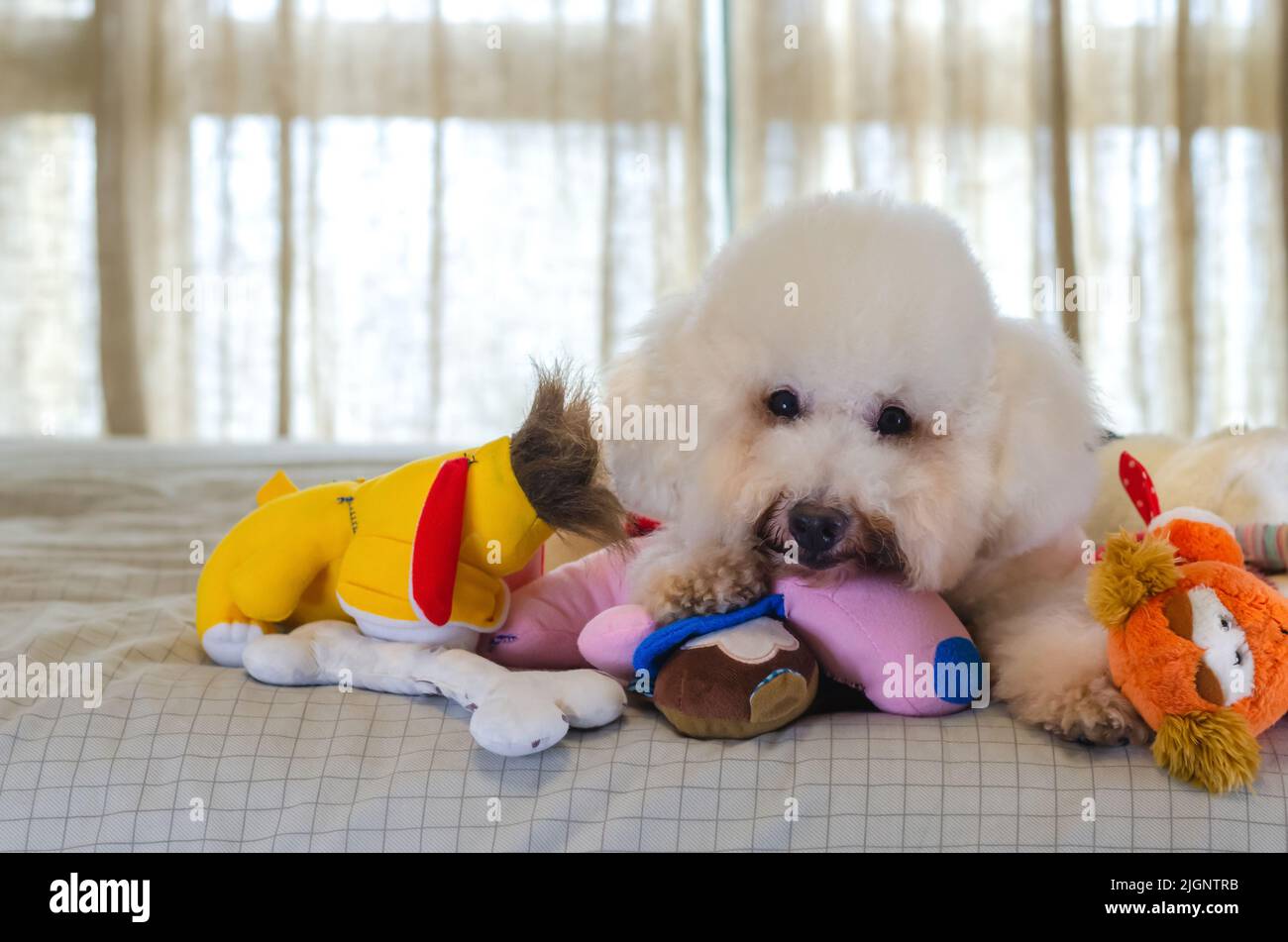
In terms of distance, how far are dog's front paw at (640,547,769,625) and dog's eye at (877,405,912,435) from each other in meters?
0.18

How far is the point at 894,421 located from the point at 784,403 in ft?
0.37

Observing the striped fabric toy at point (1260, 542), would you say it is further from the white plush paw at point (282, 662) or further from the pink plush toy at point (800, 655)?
the white plush paw at point (282, 662)

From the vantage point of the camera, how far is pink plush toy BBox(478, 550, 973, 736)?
1.00 m

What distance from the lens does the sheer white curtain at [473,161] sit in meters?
4.67

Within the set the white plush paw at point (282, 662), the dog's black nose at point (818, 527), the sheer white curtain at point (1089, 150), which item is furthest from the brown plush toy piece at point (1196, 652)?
the sheer white curtain at point (1089, 150)

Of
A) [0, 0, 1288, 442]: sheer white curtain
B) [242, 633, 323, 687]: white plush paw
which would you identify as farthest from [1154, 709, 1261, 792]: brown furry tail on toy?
[0, 0, 1288, 442]: sheer white curtain

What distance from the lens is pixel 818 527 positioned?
108 centimetres

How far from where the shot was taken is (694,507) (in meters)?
1.20

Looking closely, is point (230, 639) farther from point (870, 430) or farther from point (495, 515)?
point (870, 430)

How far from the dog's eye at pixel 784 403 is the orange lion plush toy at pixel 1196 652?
13.0 inches

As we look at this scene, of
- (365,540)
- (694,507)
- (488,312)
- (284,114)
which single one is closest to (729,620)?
(694,507)

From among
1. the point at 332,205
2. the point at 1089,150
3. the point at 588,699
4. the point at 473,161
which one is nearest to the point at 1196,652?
the point at 588,699

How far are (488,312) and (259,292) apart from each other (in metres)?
0.94
